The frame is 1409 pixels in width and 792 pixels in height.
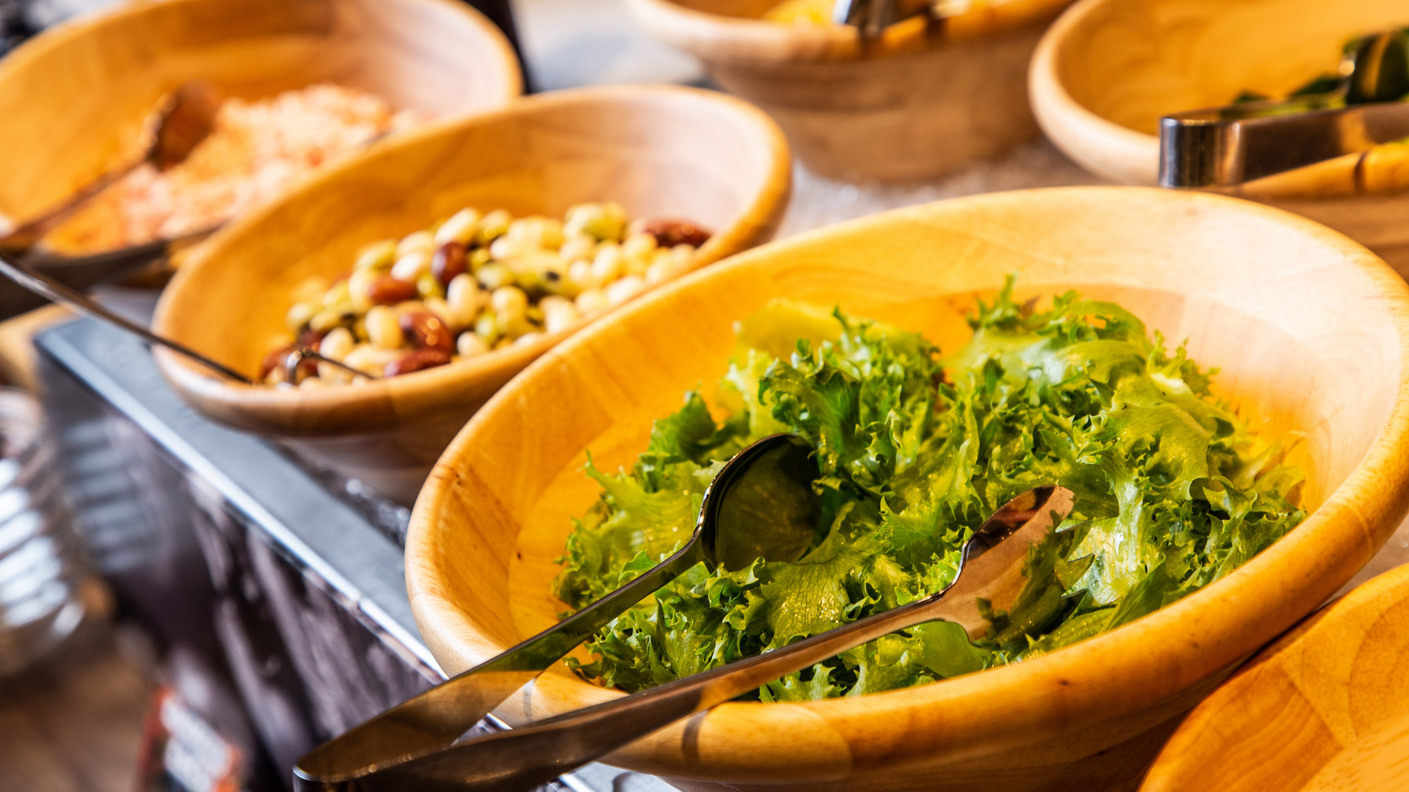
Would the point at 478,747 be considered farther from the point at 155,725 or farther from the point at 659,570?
the point at 155,725

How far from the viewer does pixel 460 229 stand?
46.3 inches

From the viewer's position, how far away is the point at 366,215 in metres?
1.29

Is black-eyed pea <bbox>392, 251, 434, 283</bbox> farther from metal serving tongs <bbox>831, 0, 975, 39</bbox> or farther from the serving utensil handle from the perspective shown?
the serving utensil handle

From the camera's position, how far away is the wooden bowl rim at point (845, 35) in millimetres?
1071

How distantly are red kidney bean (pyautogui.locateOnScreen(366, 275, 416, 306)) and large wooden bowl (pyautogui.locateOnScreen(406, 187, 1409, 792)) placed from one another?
1.28 feet

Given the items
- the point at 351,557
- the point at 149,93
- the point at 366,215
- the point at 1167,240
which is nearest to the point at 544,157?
the point at 366,215

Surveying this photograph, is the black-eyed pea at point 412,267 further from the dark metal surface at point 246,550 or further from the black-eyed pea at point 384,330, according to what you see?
the dark metal surface at point 246,550

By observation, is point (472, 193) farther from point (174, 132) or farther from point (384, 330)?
point (174, 132)

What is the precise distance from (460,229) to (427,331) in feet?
0.61

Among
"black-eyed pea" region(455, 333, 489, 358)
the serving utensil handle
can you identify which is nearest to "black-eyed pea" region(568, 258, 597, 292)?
"black-eyed pea" region(455, 333, 489, 358)

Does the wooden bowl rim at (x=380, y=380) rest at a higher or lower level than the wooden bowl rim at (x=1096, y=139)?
lower

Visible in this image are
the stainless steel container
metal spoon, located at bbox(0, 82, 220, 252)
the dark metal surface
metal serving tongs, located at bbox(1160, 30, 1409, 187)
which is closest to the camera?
metal serving tongs, located at bbox(1160, 30, 1409, 187)

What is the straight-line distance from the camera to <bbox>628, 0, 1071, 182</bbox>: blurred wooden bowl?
1081 mm

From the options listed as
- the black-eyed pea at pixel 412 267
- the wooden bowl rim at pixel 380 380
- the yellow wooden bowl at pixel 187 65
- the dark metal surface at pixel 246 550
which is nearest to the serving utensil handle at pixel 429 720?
the dark metal surface at pixel 246 550
